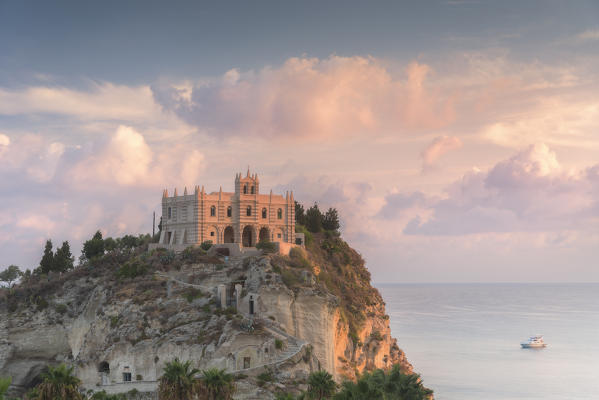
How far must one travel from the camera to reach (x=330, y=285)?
320ft

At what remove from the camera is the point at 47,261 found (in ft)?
348

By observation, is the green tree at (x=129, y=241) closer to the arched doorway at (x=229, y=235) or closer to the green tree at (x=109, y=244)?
the green tree at (x=109, y=244)

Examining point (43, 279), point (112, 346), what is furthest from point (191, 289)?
point (43, 279)

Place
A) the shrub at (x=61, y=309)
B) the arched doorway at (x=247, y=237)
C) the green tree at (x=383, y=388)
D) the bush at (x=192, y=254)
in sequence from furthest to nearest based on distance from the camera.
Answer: the arched doorway at (x=247, y=237), the shrub at (x=61, y=309), the bush at (x=192, y=254), the green tree at (x=383, y=388)

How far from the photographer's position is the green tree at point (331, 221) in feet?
392

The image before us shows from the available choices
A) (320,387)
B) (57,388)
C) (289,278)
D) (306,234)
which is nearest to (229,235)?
(306,234)

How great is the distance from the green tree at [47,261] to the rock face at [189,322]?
5.19 m

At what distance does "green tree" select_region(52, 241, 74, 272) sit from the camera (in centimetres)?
10600

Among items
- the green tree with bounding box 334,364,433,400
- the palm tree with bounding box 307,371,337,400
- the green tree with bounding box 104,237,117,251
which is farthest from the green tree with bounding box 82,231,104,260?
the green tree with bounding box 334,364,433,400

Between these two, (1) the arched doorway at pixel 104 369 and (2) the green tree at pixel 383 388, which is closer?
(2) the green tree at pixel 383 388

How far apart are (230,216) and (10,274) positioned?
5727 cm

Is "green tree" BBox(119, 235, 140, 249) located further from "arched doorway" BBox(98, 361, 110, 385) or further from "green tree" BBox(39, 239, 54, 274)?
"arched doorway" BBox(98, 361, 110, 385)

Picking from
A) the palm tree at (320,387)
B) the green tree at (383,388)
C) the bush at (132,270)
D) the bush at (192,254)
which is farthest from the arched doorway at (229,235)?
the green tree at (383,388)

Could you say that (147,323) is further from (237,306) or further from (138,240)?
(138,240)
